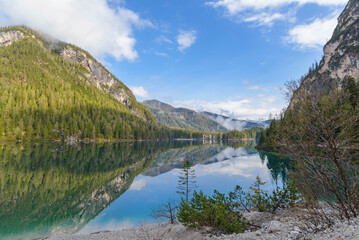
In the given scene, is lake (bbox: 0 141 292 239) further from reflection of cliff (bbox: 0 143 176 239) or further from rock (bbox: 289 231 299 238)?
rock (bbox: 289 231 299 238)

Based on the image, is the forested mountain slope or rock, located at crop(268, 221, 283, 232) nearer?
rock, located at crop(268, 221, 283, 232)

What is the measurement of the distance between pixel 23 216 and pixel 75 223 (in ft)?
18.6

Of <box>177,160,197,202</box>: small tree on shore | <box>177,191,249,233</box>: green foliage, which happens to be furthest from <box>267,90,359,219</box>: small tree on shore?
<box>177,160,197,202</box>: small tree on shore

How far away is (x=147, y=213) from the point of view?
20.5 metres

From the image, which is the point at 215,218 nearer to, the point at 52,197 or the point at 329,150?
the point at 329,150

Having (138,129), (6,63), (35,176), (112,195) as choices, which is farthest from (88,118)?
(112,195)

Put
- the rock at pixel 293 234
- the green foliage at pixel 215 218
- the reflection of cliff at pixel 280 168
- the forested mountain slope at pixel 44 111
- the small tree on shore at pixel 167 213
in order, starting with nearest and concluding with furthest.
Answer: the rock at pixel 293 234
the green foliage at pixel 215 218
the small tree on shore at pixel 167 213
the reflection of cliff at pixel 280 168
the forested mountain slope at pixel 44 111

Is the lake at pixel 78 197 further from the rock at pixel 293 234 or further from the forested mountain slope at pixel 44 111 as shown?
the forested mountain slope at pixel 44 111

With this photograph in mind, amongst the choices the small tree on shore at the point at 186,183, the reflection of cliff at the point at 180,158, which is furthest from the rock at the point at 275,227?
the reflection of cliff at the point at 180,158

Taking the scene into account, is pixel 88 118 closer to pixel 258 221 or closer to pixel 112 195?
pixel 112 195

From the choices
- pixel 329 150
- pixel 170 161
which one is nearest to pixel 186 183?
pixel 329 150

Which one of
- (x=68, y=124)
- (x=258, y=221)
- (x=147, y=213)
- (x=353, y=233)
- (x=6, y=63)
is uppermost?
(x=6, y=63)

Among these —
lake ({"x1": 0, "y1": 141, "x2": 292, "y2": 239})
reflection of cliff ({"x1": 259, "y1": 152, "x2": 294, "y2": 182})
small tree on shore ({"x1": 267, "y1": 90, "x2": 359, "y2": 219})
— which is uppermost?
small tree on shore ({"x1": 267, "y1": 90, "x2": 359, "y2": 219})

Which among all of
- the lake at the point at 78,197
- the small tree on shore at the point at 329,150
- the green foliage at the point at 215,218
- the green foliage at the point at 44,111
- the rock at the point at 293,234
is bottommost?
the lake at the point at 78,197
